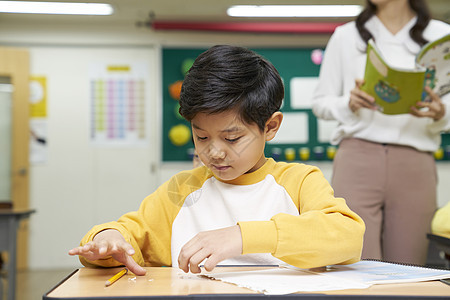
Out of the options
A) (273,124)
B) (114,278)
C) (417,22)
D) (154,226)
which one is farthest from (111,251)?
(417,22)

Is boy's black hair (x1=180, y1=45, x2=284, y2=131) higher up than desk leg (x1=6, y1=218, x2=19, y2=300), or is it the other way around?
boy's black hair (x1=180, y1=45, x2=284, y2=131)

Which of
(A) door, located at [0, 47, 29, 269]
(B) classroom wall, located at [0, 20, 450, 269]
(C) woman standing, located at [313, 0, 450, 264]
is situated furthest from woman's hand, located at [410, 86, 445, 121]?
(A) door, located at [0, 47, 29, 269]

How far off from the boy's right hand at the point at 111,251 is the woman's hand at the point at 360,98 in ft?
3.42

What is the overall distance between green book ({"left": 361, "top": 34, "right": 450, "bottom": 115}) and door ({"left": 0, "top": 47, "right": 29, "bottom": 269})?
4.11m

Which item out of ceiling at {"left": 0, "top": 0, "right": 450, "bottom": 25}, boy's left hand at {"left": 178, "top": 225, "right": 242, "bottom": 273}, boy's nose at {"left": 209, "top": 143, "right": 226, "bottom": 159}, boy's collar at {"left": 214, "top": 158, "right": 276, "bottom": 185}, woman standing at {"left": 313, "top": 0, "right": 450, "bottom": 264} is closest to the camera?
boy's left hand at {"left": 178, "top": 225, "right": 242, "bottom": 273}

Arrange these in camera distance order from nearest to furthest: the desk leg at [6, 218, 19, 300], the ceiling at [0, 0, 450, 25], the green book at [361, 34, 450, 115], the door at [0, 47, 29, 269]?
the green book at [361, 34, 450, 115] < the desk leg at [6, 218, 19, 300] < the ceiling at [0, 0, 450, 25] < the door at [0, 47, 29, 269]

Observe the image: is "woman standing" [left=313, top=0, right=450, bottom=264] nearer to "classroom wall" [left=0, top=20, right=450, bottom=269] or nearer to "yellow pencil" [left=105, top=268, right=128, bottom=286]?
"yellow pencil" [left=105, top=268, right=128, bottom=286]

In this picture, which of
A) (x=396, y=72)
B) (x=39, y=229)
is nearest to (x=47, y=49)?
(x=39, y=229)

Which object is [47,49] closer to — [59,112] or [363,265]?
[59,112]

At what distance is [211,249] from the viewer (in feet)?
2.55

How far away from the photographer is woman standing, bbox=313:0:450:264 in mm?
1603

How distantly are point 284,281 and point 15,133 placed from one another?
15.3ft

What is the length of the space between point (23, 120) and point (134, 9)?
5.26 ft

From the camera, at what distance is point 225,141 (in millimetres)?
992
